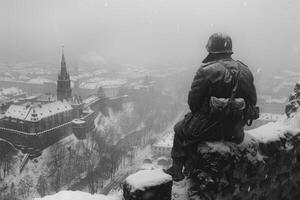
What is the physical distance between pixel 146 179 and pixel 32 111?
48348 mm

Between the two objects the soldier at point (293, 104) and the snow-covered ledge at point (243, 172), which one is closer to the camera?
the snow-covered ledge at point (243, 172)

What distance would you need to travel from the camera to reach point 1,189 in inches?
1577

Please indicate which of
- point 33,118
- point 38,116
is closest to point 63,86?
point 38,116

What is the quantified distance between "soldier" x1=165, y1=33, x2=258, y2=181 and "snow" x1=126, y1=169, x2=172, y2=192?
1.88 feet

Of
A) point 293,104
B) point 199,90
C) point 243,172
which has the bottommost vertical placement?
point 243,172

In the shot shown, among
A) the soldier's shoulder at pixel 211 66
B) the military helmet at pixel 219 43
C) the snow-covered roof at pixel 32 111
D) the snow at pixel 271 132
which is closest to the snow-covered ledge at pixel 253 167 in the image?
the snow at pixel 271 132

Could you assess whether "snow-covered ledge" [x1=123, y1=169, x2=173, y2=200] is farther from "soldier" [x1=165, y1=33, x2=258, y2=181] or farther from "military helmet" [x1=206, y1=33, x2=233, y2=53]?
"military helmet" [x1=206, y1=33, x2=233, y2=53]

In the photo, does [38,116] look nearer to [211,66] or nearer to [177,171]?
[177,171]

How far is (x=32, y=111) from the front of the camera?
5091 centimetres

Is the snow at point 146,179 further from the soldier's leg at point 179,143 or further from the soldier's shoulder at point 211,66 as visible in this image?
the soldier's shoulder at point 211,66

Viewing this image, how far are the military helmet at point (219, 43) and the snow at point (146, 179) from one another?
1925 millimetres

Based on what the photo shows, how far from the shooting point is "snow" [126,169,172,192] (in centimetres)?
493

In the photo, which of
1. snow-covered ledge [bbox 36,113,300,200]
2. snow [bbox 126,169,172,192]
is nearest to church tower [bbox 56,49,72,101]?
snow-covered ledge [bbox 36,113,300,200]

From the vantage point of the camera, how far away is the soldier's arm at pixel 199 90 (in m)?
5.38
